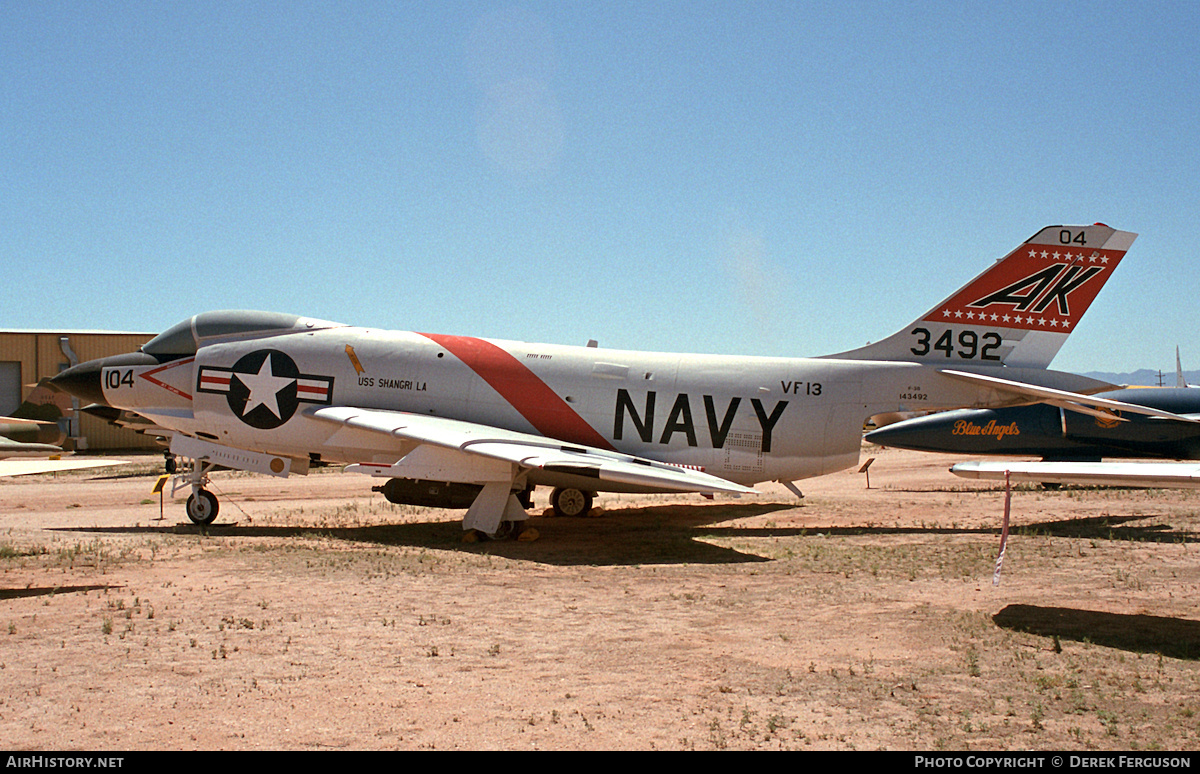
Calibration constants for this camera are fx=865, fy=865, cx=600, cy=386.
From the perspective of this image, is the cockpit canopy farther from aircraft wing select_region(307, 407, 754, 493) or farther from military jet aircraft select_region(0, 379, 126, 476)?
military jet aircraft select_region(0, 379, 126, 476)

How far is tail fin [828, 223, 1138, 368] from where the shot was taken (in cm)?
1647

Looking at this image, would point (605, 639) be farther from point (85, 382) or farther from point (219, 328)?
point (85, 382)

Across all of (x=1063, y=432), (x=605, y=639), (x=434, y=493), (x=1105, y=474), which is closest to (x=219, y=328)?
(x=434, y=493)

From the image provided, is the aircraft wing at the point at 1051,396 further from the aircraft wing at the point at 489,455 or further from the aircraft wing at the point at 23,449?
the aircraft wing at the point at 23,449

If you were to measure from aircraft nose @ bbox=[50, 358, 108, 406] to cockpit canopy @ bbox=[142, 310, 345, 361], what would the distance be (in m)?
1.12

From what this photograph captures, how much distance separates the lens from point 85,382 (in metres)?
17.7

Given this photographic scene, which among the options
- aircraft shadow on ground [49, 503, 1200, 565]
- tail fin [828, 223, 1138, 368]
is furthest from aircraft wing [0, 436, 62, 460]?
tail fin [828, 223, 1138, 368]

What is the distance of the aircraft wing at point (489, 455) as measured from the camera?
43.1 ft

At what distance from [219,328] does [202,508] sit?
11.7 feet

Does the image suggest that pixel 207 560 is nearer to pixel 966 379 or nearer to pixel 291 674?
pixel 291 674

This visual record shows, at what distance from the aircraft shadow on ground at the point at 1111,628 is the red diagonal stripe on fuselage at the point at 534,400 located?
28.1ft

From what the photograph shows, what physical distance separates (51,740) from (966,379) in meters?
14.7

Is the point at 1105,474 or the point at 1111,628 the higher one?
the point at 1105,474
